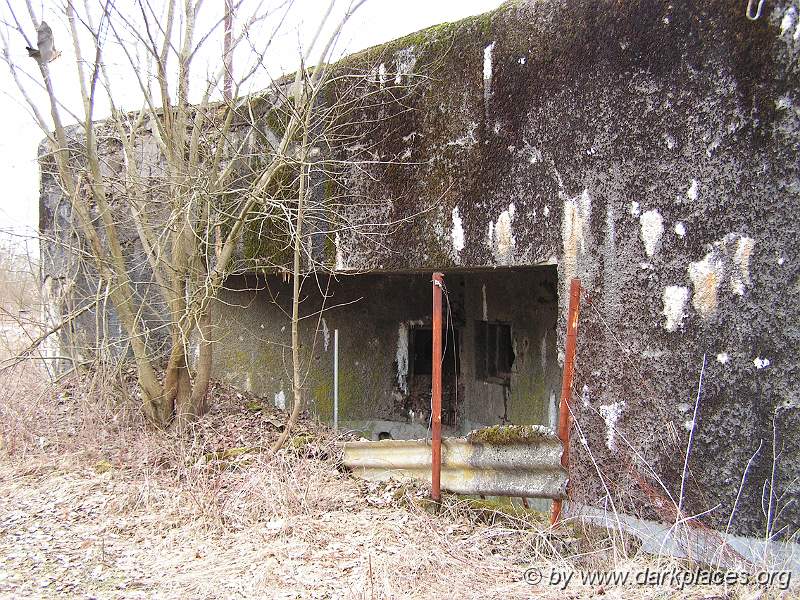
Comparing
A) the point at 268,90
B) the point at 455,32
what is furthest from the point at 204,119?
the point at 455,32

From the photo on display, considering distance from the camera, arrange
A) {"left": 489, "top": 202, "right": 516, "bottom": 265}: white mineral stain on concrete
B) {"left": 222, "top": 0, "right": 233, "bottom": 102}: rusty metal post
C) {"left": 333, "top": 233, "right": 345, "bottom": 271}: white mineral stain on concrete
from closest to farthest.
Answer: {"left": 489, "top": 202, "right": 516, "bottom": 265}: white mineral stain on concrete < {"left": 333, "top": 233, "right": 345, "bottom": 271}: white mineral stain on concrete < {"left": 222, "top": 0, "right": 233, "bottom": 102}: rusty metal post

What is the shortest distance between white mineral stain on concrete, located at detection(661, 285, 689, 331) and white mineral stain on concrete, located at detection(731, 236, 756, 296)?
0.21m

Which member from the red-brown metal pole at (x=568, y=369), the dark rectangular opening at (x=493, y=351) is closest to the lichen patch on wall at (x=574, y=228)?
the red-brown metal pole at (x=568, y=369)

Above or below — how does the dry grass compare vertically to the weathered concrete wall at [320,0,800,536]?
below

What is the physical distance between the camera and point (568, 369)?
3.27 meters

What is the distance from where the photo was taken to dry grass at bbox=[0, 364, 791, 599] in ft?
9.58

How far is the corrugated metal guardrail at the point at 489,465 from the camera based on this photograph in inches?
130

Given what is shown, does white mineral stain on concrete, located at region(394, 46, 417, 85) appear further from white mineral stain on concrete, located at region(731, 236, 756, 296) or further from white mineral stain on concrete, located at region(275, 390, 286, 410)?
white mineral stain on concrete, located at region(275, 390, 286, 410)

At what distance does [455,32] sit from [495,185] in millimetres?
1052

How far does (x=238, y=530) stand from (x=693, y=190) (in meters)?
2.88

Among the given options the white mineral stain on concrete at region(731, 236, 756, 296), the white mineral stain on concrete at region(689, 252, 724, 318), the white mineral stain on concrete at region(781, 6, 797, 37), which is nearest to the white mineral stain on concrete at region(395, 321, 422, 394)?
the white mineral stain on concrete at region(689, 252, 724, 318)

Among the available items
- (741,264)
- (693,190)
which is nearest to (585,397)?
(741,264)

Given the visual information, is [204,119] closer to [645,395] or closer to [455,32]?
[455,32]

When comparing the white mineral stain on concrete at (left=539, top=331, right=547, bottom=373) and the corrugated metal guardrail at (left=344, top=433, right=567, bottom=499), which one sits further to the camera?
the white mineral stain on concrete at (left=539, top=331, right=547, bottom=373)
